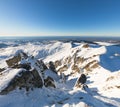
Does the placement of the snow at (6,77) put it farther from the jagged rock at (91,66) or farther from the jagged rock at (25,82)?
the jagged rock at (91,66)

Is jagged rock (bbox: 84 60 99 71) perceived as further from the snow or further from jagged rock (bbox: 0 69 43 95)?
the snow

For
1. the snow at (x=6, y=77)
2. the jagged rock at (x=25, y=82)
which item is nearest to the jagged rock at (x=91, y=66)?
the jagged rock at (x=25, y=82)

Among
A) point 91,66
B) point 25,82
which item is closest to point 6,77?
point 25,82

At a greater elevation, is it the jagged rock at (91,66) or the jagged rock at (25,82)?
the jagged rock at (25,82)

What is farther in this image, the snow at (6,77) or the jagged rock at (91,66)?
the jagged rock at (91,66)

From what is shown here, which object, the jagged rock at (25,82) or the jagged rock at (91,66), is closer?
the jagged rock at (25,82)

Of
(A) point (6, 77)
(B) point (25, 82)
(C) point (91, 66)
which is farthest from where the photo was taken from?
(C) point (91, 66)

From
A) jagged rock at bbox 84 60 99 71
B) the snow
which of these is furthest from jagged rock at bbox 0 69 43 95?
jagged rock at bbox 84 60 99 71

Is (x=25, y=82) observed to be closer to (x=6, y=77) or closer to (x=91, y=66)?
(x=6, y=77)

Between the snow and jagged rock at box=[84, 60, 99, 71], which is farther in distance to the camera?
jagged rock at box=[84, 60, 99, 71]
